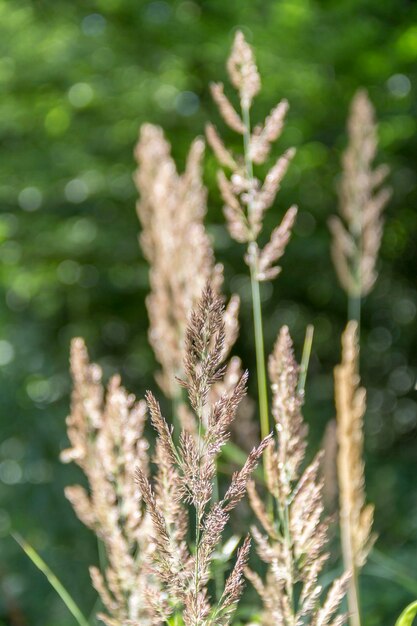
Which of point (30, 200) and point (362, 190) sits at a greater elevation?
point (30, 200)

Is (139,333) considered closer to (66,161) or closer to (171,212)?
(66,161)

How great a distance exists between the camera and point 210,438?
843 millimetres

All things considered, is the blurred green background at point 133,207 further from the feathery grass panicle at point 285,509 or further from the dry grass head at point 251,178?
the feathery grass panicle at point 285,509

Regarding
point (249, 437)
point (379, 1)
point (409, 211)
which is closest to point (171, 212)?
point (249, 437)

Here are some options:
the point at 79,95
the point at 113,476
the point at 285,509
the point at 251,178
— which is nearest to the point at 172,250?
the point at 251,178

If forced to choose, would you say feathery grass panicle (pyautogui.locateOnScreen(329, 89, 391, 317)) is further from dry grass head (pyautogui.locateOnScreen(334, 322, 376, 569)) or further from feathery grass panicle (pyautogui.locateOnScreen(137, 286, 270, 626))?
feathery grass panicle (pyautogui.locateOnScreen(137, 286, 270, 626))

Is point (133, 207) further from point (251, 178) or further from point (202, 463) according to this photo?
point (202, 463)

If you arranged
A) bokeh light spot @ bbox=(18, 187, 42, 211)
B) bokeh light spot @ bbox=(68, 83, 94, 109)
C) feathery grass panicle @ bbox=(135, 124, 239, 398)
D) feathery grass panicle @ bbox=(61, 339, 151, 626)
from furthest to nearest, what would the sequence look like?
bokeh light spot @ bbox=(18, 187, 42, 211) → bokeh light spot @ bbox=(68, 83, 94, 109) → feathery grass panicle @ bbox=(135, 124, 239, 398) → feathery grass panicle @ bbox=(61, 339, 151, 626)

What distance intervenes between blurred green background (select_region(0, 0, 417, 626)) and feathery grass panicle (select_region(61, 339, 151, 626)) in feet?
6.44

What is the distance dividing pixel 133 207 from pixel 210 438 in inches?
136

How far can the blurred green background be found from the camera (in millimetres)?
3514

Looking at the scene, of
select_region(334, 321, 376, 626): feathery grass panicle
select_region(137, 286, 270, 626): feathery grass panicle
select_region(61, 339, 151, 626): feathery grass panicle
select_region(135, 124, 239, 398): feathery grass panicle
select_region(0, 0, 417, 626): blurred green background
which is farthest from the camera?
select_region(0, 0, 417, 626): blurred green background

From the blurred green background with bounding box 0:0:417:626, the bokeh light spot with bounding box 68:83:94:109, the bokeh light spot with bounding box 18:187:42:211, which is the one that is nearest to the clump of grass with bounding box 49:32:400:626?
the blurred green background with bounding box 0:0:417:626

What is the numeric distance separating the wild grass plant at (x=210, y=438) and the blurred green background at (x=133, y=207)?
1.74m
